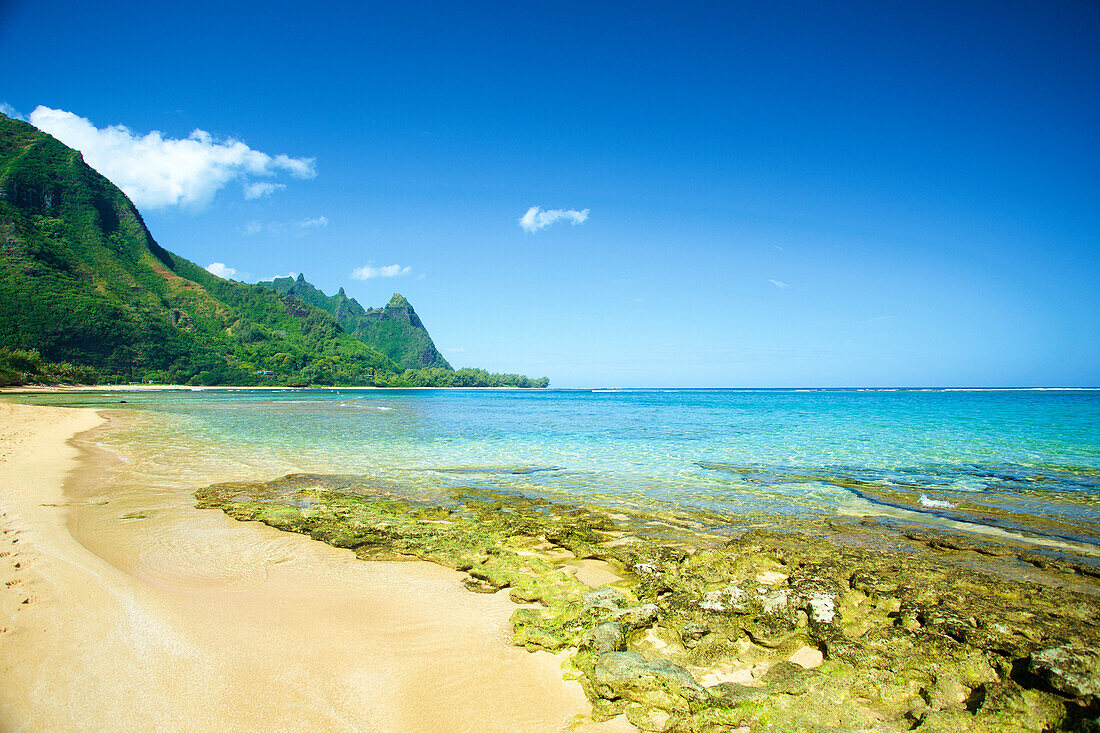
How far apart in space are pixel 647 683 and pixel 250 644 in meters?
3.33

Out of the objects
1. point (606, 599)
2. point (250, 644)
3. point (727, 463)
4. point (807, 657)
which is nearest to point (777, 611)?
point (807, 657)

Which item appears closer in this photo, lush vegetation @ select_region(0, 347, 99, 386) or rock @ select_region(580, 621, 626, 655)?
rock @ select_region(580, 621, 626, 655)

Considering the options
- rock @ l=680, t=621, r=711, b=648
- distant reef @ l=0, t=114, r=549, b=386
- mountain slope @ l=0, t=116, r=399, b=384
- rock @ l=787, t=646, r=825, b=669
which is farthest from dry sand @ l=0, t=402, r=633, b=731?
mountain slope @ l=0, t=116, r=399, b=384

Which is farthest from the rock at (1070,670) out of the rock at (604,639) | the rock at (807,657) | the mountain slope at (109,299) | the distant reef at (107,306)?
the mountain slope at (109,299)

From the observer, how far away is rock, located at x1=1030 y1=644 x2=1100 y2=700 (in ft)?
10.1

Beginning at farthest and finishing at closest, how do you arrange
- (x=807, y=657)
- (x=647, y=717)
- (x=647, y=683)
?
(x=807, y=657) < (x=647, y=683) < (x=647, y=717)

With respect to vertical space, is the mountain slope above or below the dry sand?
above

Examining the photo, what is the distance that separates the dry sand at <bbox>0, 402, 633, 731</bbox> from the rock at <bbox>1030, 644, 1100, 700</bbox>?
116 inches

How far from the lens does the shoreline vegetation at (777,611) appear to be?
3.25m

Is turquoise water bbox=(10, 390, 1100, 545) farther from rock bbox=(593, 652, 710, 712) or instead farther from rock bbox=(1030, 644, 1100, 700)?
rock bbox=(593, 652, 710, 712)

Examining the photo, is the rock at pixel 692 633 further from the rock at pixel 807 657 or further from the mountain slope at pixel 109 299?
the mountain slope at pixel 109 299

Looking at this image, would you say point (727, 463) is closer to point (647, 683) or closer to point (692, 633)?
point (692, 633)

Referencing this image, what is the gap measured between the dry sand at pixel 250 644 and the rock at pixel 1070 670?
2942 mm

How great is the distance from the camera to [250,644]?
13.2ft
